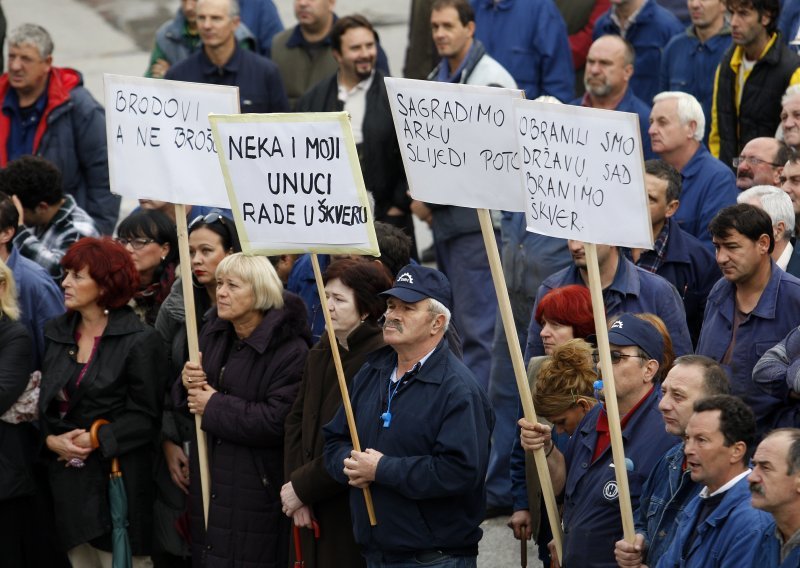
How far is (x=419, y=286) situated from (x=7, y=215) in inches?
112

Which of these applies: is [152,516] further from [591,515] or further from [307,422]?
[591,515]

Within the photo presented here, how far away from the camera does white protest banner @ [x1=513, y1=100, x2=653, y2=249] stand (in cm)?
580

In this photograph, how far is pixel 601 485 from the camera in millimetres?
6098

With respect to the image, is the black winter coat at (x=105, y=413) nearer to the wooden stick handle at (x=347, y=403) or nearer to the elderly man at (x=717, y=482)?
the wooden stick handle at (x=347, y=403)

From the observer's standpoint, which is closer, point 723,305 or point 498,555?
point 723,305

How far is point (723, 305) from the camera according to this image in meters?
6.96

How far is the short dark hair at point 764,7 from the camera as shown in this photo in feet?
30.5

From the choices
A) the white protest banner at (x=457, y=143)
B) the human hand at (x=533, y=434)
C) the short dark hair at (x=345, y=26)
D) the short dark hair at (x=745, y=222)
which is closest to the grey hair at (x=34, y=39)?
the short dark hair at (x=345, y=26)

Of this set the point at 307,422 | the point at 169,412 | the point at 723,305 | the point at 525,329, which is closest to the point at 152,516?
the point at 169,412

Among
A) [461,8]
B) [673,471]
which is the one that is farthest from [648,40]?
[673,471]

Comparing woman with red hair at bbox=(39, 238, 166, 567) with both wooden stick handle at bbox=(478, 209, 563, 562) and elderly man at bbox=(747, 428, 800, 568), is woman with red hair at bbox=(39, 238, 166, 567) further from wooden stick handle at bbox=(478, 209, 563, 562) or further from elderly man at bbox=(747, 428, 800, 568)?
elderly man at bbox=(747, 428, 800, 568)

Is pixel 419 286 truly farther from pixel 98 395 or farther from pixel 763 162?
pixel 763 162

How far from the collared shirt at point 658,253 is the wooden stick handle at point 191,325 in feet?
7.73

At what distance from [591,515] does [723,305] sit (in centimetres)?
139
